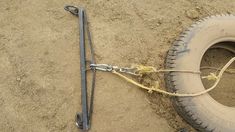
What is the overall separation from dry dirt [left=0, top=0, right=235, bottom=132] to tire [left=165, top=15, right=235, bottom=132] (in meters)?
0.20

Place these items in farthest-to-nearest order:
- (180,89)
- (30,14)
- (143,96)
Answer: (30,14) → (143,96) → (180,89)

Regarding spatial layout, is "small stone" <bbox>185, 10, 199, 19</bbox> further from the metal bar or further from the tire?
the metal bar

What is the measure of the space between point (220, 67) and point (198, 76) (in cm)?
40

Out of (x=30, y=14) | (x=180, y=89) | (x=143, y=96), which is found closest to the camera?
(x=180, y=89)

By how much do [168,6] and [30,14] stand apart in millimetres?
1166

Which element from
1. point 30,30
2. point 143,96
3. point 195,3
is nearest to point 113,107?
point 143,96

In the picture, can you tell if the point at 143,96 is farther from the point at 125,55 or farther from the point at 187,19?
the point at 187,19

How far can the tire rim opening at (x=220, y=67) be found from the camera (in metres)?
3.12

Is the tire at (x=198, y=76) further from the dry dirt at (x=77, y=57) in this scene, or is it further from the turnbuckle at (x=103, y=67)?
the turnbuckle at (x=103, y=67)

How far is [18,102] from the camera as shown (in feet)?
9.66

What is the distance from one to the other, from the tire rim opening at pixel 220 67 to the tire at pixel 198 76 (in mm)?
182

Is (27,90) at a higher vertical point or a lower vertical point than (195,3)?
lower

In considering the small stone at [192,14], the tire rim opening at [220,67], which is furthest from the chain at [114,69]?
the small stone at [192,14]

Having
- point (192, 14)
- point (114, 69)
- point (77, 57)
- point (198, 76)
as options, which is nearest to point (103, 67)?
point (114, 69)
